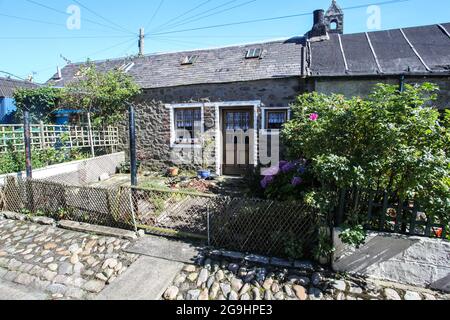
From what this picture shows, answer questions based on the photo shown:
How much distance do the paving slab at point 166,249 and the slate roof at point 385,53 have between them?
19.5 ft

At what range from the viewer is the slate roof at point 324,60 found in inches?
268

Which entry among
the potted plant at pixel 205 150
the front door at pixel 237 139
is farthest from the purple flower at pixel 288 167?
the potted plant at pixel 205 150

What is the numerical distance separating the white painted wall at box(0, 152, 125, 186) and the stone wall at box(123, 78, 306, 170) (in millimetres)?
998

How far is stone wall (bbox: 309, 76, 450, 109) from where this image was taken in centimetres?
612

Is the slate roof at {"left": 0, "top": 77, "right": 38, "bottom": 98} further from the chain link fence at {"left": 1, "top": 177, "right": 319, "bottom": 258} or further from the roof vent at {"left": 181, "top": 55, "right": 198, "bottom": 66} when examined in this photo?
the chain link fence at {"left": 1, "top": 177, "right": 319, "bottom": 258}

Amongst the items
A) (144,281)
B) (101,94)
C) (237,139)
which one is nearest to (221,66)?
(237,139)

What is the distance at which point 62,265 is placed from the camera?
3.36m

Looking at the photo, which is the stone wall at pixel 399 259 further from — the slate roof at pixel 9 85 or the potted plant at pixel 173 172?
the slate roof at pixel 9 85

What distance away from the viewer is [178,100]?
27.9 ft

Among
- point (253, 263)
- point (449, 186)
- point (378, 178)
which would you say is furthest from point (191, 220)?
point (449, 186)

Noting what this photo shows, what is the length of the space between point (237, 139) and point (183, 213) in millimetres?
3958

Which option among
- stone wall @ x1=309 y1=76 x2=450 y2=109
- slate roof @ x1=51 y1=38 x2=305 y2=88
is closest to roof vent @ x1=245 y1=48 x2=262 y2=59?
slate roof @ x1=51 y1=38 x2=305 y2=88

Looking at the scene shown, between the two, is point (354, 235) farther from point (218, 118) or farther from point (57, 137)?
point (57, 137)
